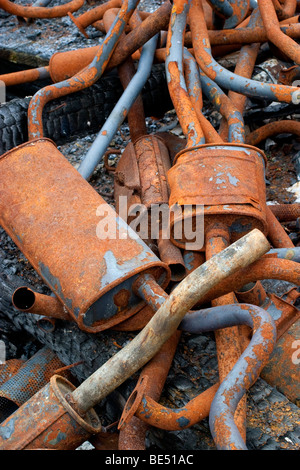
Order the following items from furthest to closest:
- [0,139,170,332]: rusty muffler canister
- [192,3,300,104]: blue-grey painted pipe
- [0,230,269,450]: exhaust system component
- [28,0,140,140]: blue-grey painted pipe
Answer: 1. [28,0,140,140]: blue-grey painted pipe
2. [192,3,300,104]: blue-grey painted pipe
3. [0,139,170,332]: rusty muffler canister
4. [0,230,269,450]: exhaust system component

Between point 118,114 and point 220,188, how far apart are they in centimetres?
97

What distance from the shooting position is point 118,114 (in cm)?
257

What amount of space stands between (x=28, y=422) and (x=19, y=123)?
5.80ft

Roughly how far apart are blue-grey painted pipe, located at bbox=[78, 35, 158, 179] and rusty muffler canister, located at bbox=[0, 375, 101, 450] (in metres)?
1.17

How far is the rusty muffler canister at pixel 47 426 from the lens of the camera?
4.89 ft

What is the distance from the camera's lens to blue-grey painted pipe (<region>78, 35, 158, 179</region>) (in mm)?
2450

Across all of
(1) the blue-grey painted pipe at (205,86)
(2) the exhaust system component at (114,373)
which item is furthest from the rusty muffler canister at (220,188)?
(1) the blue-grey painted pipe at (205,86)

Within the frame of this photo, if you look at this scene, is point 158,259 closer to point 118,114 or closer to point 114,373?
point 114,373

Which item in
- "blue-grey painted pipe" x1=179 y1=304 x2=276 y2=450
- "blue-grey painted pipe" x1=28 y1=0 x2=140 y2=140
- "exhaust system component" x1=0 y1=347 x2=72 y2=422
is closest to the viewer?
"blue-grey painted pipe" x1=179 y1=304 x2=276 y2=450

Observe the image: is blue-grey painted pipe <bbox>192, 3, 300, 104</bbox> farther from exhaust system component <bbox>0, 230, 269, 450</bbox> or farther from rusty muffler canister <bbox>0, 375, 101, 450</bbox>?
rusty muffler canister <bbox>0, 375, 101, 450</bbox>

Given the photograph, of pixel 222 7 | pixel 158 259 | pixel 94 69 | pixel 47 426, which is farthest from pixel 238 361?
pixel 222 7

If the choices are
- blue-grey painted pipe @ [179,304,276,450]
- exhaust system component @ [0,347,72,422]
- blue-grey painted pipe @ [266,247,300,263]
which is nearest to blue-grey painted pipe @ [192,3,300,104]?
blue-grey painted pipe @ [266,247,300,263]

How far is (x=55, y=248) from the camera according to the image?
177 cm
